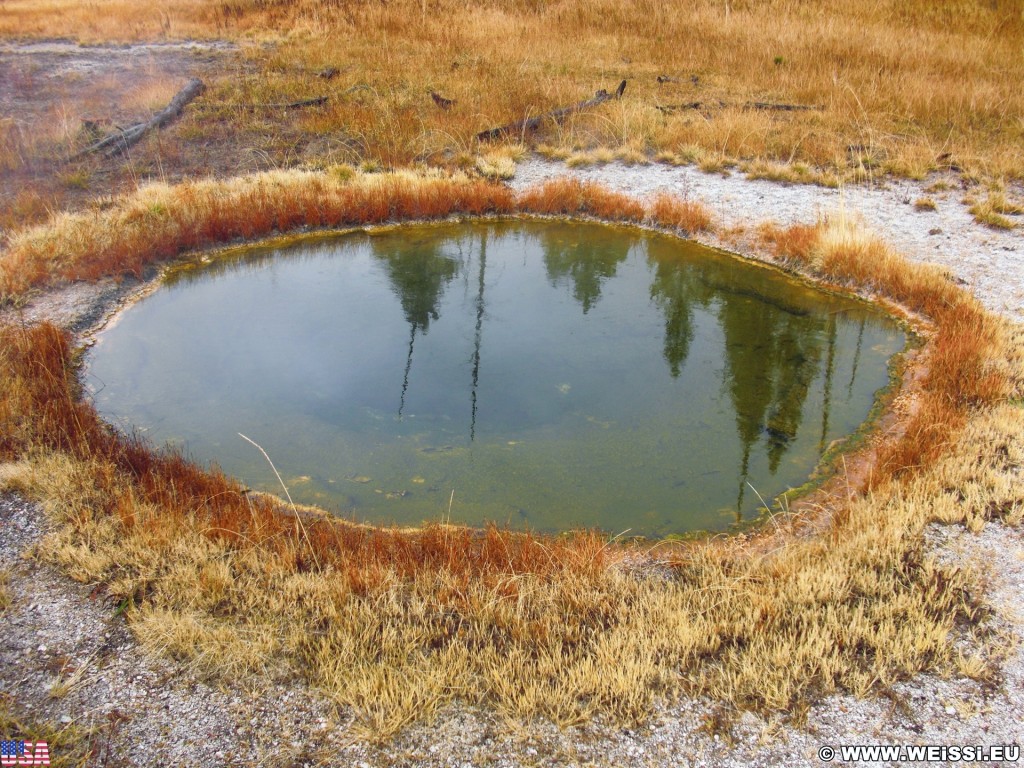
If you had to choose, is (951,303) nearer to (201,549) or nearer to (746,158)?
(746,158)

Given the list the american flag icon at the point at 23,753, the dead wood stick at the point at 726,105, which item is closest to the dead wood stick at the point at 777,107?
the dead wood stick at the point at 726,105

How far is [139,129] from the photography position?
12.9m

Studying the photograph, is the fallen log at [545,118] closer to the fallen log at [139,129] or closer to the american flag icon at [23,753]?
the fallen log at [139,129]

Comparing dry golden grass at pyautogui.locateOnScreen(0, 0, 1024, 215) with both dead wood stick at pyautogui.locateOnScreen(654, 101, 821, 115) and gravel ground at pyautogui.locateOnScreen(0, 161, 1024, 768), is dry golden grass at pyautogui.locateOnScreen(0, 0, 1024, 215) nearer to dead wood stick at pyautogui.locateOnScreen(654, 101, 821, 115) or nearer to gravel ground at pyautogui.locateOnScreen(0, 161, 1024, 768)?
dead wood stick at pyautogui.locateOnScreen(654, 101, 821, 115)

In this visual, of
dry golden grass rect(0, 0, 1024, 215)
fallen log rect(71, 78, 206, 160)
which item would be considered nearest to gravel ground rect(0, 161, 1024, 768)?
dry golden grass rect(0, 0, 1024, 215)

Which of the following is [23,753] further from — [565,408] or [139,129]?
[139,129]

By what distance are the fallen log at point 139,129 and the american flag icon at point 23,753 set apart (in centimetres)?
1122

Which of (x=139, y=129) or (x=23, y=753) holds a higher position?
(x=139, y=129)

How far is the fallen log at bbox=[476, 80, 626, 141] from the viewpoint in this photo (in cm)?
1266

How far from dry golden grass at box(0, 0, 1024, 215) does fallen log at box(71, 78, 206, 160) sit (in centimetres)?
36

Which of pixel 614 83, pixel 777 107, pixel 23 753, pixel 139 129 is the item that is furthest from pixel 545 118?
pixel 23 753

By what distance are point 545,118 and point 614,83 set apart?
2.94 m

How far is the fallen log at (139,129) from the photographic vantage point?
12.2m

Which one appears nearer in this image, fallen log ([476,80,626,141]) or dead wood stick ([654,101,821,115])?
fallen log ([476,80,626,141])
